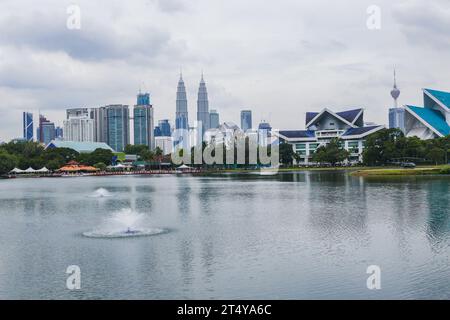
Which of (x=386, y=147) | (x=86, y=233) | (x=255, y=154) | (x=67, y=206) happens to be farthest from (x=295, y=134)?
(x=86, y=233)

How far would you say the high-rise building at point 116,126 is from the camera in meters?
194

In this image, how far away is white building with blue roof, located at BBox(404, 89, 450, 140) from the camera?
9231 centimetres

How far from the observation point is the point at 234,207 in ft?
91.9

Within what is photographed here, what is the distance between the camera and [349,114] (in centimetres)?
11162

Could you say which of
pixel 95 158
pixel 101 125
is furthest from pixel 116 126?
pixel 95 158

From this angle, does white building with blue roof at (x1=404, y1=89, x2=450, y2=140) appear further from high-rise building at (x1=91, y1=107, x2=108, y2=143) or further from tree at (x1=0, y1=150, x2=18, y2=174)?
high-rise building at (x1=91, y1=107, x2=108, y2=143)

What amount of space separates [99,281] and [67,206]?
727 inches

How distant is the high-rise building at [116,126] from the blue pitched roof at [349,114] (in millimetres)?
101076

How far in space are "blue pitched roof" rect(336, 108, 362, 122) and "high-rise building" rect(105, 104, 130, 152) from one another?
10108 cm

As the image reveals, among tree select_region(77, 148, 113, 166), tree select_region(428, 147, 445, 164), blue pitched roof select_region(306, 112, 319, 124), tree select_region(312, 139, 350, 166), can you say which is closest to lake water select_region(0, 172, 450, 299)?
tree select_region(428, 147, 445, 164)

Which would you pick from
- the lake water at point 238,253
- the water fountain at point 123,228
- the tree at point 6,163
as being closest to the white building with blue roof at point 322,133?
the tree at point 6,163

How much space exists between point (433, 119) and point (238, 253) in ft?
284

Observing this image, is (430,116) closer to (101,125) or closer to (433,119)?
(433,119)

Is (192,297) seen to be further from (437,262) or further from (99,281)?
(437,262)
